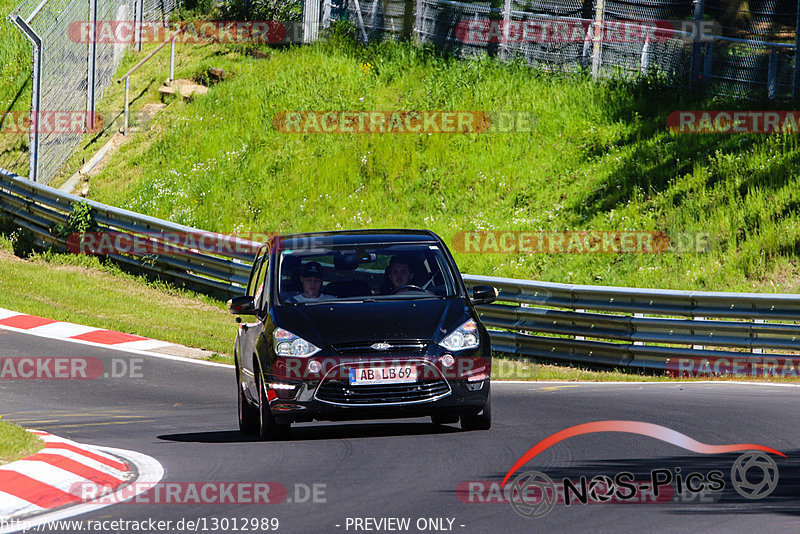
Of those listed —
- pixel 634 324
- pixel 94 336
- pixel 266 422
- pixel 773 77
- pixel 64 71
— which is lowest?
pixel 94 336

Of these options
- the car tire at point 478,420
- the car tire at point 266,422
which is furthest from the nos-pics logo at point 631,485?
the car tire at point 266,422

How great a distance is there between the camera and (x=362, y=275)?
1038 centimetres

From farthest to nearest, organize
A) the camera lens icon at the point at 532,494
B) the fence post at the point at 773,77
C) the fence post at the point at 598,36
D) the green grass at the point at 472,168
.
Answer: the fence post at the point at 598,36 → the fence post at the point at 773,77 → the green grass at the point at 472,168 → the camera lens icon at the point at 532,494

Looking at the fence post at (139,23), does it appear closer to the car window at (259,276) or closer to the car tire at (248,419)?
the car window at (259,276)

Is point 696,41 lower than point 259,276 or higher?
higher

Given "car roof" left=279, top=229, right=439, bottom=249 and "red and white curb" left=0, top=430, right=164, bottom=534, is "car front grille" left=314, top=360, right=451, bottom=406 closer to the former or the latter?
"red and white curb" left=0, top=430, right=164, bottom=534

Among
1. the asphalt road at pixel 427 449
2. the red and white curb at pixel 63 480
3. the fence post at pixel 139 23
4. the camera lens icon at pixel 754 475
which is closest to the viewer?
the asphalt road at pixel 427 449

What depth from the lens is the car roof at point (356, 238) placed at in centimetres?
1066

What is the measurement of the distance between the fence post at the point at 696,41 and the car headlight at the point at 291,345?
1684 cm

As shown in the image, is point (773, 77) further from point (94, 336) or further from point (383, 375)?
point (383, 375)

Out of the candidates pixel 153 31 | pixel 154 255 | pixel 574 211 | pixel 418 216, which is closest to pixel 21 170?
pixel 153 31

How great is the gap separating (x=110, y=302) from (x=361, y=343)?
12117 mm

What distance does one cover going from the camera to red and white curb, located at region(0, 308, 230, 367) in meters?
16.8

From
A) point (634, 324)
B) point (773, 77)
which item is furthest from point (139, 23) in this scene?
point (634, 324)
